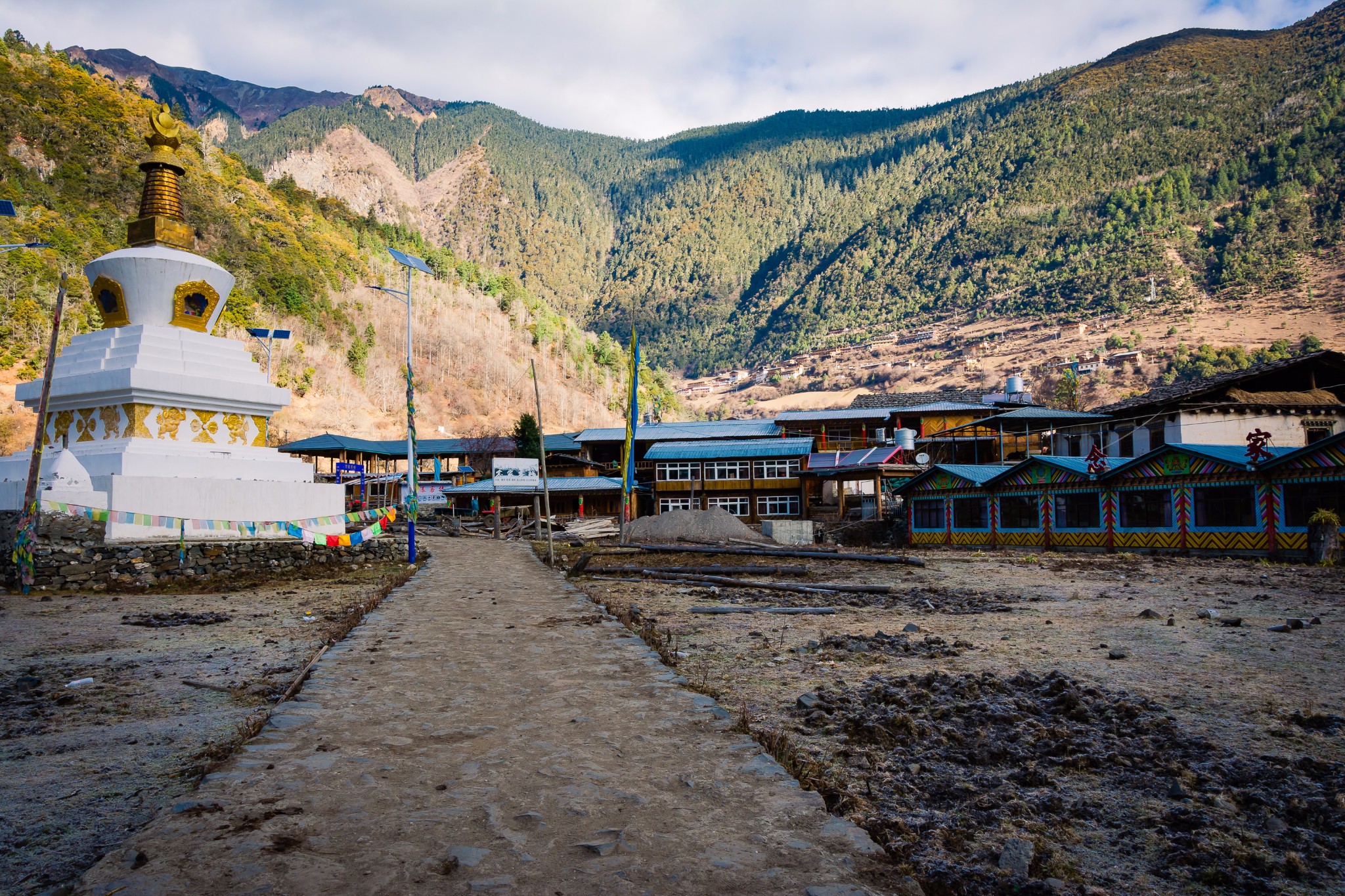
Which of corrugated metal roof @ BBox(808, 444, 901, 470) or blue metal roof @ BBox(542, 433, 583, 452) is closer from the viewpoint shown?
corrugated metal roof @ BBox(808, 444, 901, 470)

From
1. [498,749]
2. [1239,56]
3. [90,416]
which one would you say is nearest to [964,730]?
[498,749]

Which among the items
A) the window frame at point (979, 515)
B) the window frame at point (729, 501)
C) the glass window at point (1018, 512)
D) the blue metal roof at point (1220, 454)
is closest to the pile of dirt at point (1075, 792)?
the blue metal roof at point (1220, 454)

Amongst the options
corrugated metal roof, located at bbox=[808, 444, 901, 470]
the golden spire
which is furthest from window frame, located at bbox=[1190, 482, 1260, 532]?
the golden spire

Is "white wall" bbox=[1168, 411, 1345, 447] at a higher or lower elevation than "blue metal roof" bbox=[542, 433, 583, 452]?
lower

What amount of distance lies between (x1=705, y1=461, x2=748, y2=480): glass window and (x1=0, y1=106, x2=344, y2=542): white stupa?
98.4ft

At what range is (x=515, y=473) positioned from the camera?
116 feet

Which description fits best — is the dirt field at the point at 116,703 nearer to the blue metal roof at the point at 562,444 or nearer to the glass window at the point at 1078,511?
the glass window at the point at 1078,511

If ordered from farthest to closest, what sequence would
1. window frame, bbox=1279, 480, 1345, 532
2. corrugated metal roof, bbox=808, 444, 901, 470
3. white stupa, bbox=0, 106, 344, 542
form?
corrugated metal roof, bbox=808, 444, 901, 470, window frame, bbox=1279, 480, 1345, 532, white stupa, bbox=0, 106, 344, 542

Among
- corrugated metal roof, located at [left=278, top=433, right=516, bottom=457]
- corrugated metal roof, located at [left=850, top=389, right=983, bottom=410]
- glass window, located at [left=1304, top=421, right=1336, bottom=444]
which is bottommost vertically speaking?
glass window, located at [left=1304, top=421, right=1336, bottom=444]

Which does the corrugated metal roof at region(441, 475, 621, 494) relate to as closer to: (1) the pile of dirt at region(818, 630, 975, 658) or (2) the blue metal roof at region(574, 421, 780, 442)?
(2) the blue metal roof at region(574, 421, 780, 442)

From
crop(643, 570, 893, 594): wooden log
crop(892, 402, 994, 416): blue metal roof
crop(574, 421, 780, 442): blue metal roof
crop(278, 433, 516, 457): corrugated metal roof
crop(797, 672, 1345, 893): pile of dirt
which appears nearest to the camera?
crop(797, 672, 1345, 893): pile of dirt

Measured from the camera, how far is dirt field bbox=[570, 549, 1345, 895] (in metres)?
4.14

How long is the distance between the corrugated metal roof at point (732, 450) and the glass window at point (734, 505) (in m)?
2.88

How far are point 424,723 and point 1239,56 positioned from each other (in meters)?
229
